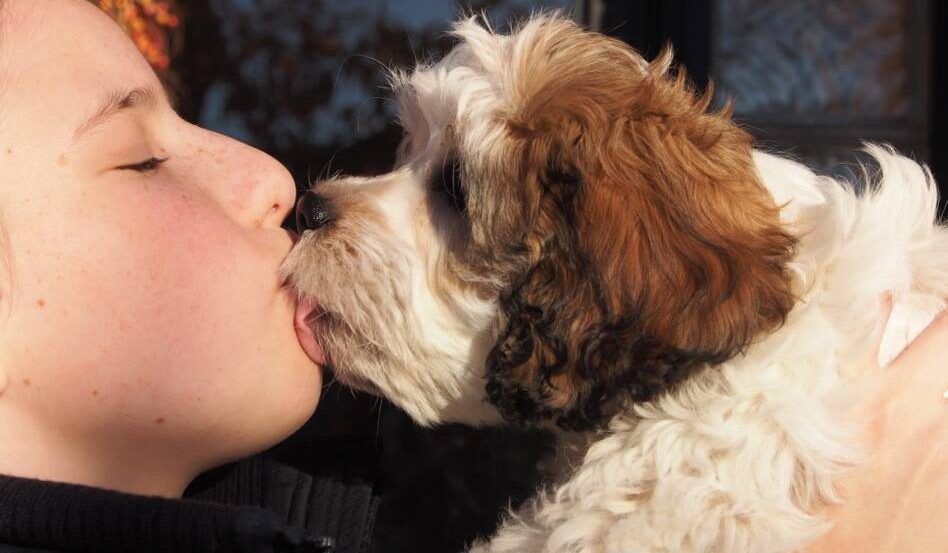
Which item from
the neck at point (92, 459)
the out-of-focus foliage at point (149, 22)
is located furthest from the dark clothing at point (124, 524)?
the out-of-focus foliage at point (149, 22)

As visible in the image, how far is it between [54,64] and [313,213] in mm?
658

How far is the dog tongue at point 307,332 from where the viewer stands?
227 centimetres

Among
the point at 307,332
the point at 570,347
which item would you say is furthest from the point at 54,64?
the point at 570,347

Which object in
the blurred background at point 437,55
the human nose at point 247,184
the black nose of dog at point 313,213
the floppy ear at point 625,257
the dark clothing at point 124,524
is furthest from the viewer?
the blurred background at point 437,55

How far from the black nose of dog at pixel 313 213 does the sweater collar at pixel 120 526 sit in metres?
0.82

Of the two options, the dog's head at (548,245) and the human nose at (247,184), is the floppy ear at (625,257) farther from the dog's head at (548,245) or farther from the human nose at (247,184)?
the human nose at (247,184)

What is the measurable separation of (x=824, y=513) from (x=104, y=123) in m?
1.68

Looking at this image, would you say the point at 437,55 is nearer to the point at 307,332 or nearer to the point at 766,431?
the point at 307,332

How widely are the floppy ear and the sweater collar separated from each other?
645mm

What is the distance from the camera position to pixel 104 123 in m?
2.00

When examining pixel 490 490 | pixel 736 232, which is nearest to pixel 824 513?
pixel 736 232

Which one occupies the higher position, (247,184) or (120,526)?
(247,184)

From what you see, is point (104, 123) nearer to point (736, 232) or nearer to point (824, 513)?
point (736, 232)

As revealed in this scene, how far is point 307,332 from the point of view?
2301 millimetres
